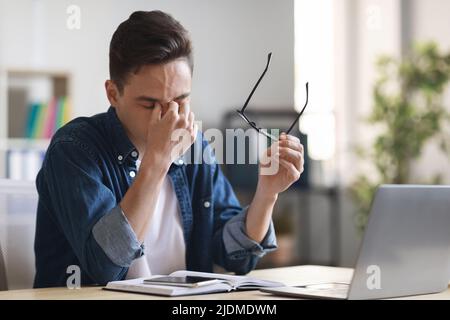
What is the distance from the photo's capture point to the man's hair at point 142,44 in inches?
59.5

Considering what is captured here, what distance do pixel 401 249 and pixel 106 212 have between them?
500 mm

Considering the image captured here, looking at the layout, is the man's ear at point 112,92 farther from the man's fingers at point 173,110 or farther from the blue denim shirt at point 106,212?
the man's fingers at point 173,110

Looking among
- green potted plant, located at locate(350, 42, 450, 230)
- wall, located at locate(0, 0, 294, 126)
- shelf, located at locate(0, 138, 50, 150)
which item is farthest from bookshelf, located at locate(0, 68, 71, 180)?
wall, located at locate(0, 0, 294, 126)

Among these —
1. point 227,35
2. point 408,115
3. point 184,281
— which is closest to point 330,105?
point 408,115

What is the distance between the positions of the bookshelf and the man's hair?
91.3 inches

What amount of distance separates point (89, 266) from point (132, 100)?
313 millimetres

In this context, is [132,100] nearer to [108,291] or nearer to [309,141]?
[108,291]

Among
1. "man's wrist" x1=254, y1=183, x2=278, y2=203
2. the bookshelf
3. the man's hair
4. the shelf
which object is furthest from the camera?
the shelf

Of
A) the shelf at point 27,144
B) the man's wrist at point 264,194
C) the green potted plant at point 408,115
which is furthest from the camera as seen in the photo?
the green potted plant at point 408,115

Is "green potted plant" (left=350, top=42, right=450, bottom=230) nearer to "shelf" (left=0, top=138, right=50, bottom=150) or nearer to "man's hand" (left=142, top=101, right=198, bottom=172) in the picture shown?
"shelf" (left=0, top=138, right=50, bottom=150)

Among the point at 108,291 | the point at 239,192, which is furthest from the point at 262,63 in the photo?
the point at 239,192

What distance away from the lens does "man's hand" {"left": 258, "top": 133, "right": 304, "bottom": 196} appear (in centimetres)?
152

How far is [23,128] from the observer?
4.10 metres

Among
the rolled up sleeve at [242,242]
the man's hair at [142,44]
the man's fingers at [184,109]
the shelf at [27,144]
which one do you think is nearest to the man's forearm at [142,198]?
the man's fingers at [184,109]
